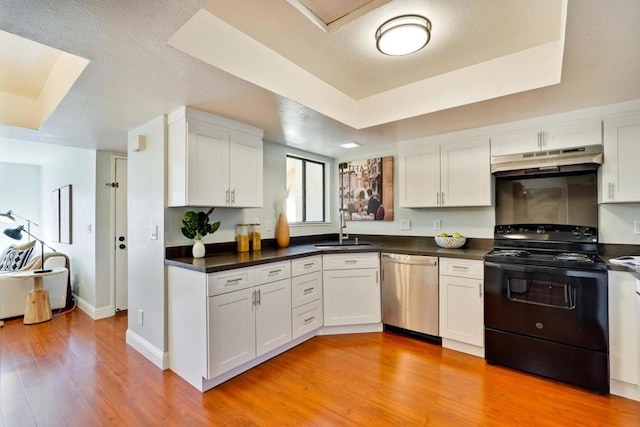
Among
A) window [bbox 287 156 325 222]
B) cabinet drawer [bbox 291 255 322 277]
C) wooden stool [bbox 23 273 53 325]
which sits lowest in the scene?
wooden stool [bbox 23 273 53 325]

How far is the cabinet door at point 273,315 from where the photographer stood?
2.50m

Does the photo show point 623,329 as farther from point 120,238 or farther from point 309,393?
point 120,238

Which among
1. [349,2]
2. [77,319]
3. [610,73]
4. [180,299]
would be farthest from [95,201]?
[610,73]

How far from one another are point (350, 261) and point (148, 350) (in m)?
2.05

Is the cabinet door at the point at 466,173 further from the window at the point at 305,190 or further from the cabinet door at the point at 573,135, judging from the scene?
the window at the point at 305,190

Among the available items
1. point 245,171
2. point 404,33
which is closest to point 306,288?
point 245,171

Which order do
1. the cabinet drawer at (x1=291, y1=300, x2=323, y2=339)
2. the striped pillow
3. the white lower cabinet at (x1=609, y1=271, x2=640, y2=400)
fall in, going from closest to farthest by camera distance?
the white lower cabinet at (x1=609, y1=271, x2=640, y2=400) < the cabinet drawer at (x1=291, y1=300, x2=323, y2=339) < the striped pillow

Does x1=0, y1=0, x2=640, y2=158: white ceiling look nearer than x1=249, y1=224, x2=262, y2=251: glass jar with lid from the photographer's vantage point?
Yes

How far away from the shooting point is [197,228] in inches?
104

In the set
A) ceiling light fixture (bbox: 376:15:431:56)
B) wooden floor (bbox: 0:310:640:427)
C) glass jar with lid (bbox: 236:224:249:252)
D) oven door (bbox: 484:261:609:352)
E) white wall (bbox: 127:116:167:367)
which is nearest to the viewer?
ceiling light fixture (bbox: 376:15:431:56)

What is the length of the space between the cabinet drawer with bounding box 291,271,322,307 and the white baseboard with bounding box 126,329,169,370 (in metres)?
1.15

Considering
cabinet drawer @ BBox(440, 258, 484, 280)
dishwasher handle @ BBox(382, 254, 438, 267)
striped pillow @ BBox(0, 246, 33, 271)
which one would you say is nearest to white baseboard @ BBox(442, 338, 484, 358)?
cabinet drawer @ BBox(440, 258, 484, 280)

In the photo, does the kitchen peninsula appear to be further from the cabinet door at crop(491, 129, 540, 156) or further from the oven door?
the cabinet door at crop(491, 129, 540, 156)

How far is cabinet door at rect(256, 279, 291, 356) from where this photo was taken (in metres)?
2.50
